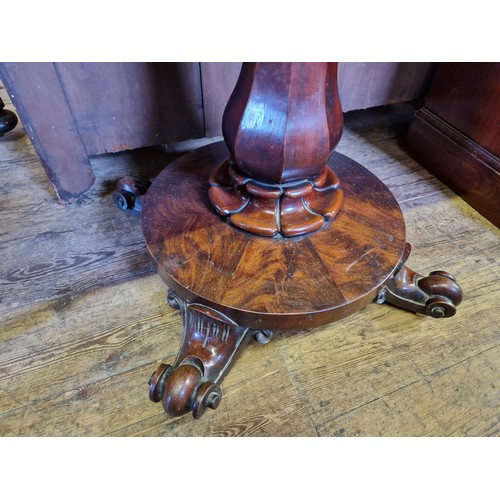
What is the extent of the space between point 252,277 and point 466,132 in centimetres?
89

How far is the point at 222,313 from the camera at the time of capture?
2.12 ft

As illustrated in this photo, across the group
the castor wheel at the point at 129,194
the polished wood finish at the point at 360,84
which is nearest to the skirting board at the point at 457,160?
the polished wood finish at the point at 360,84

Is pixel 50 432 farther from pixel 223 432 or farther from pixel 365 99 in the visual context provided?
pixel 365 99

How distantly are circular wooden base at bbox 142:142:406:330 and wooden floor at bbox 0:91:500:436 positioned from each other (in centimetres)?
18

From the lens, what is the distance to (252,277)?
25.8 inches

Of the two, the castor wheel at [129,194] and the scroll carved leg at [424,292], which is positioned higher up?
the castor wheel at [129,194]

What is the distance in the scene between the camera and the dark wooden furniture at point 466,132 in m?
1.07

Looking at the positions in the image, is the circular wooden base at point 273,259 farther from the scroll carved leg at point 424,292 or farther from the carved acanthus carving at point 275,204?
the scroll carved leg at point 424,292

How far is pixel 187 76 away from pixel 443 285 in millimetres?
855

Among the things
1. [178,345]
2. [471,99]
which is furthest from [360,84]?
[178,345]

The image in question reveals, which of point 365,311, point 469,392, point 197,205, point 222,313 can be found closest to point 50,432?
point 222,313

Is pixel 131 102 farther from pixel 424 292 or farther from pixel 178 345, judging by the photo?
pixel 424 292

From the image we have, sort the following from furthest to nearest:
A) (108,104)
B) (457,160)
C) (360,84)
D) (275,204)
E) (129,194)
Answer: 1. (360,84)
2. (457,160)
3. (108,104)
4. (129,194)
5. (275,204)

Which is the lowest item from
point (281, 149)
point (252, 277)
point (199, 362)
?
point (199, 362)
